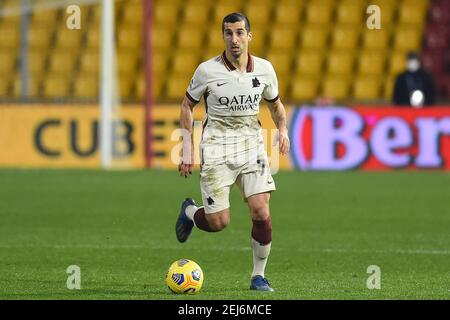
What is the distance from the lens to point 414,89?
2103cm

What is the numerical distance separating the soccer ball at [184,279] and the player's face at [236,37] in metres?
1.47

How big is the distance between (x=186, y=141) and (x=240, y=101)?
459 millimetres

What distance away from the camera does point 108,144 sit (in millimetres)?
20406

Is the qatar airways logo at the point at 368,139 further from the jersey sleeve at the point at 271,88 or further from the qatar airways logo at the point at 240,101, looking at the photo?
the qatar airways logo at the point at 240,101

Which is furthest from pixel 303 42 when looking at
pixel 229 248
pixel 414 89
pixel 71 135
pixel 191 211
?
pixel 191 211

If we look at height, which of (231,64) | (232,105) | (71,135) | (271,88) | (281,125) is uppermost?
(231,64)

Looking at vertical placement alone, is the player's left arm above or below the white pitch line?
above

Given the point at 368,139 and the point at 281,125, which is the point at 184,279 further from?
the point at 368,139

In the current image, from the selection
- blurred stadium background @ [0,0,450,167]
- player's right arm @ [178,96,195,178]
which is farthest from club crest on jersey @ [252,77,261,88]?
blurred stadium background @ [0,0,450,167]

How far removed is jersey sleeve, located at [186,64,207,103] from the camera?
8531 mm

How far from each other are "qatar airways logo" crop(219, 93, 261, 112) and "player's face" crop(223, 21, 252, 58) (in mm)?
304

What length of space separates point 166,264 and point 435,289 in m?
2.49

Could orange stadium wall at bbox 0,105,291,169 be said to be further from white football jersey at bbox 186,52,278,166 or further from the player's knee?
the player's knee
